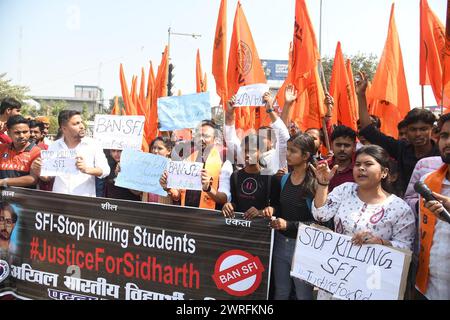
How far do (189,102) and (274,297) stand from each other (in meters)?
2.04

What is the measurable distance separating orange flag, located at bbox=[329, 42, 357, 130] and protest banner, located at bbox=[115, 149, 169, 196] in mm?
2815

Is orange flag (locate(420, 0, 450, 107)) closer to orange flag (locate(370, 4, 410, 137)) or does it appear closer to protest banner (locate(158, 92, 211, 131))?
orange flag (locate(370, 4, 410, 137))

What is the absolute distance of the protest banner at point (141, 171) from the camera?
12.6 ft

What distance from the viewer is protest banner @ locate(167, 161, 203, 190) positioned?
354cm

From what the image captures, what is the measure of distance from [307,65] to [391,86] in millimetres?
1076

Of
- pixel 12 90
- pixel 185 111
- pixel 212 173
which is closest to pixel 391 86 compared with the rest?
pixel 185 111

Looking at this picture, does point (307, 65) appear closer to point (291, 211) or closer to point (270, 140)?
point (270, 140)

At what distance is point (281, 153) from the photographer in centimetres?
410

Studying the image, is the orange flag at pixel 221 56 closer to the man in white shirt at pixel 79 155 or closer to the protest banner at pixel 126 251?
the man in white shirt at pixel 79 155

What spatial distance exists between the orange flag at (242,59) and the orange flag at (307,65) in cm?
59

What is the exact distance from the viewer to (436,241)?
8.59ft

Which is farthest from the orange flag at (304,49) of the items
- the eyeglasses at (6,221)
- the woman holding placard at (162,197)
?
the eyeglasses at (6,221)

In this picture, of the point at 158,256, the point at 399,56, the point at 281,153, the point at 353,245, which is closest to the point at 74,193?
the point at 158,256

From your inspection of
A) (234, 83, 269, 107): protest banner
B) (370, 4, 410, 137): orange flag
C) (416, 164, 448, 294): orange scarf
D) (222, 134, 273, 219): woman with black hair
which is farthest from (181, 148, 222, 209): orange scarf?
(370, 4, 410, 137): orange flag
